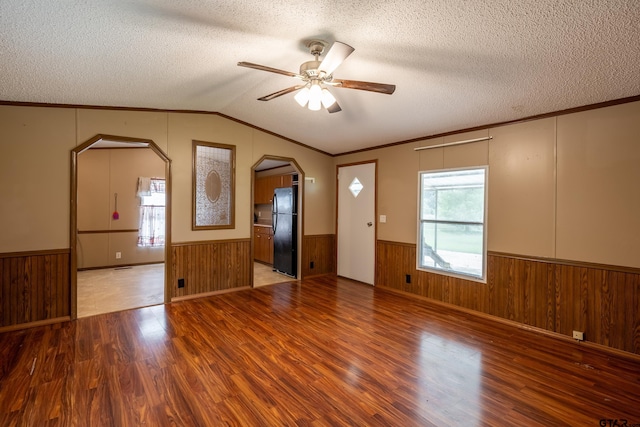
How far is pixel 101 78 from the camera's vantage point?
2.88 metres

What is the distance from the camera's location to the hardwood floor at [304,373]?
196 centimetres

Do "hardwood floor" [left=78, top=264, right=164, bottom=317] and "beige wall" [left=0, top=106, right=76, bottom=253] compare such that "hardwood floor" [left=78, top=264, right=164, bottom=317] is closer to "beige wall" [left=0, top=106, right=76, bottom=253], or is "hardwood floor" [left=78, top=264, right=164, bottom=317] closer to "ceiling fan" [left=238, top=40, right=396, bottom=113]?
"beige wall" [left=0, top=106, right=76, bottom=253]

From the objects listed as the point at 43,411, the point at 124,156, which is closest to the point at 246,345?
the point at 43,411

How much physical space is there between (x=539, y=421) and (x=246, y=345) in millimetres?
2295

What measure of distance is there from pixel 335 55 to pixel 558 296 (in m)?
3.27

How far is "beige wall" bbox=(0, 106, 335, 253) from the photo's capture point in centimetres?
328

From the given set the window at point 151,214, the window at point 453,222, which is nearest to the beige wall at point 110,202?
the window at point 151,214

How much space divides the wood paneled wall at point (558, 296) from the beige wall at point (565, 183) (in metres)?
0.14

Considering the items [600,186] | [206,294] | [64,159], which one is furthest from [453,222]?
[64,159]

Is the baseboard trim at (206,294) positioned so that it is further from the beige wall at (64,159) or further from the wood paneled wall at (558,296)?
the wood paneled wall at (558,296)

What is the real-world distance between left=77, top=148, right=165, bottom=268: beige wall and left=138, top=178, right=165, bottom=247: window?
10 cm

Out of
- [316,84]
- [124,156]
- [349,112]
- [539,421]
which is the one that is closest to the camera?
[539,421]

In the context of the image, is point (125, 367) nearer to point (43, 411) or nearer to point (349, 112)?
point (43, 411)

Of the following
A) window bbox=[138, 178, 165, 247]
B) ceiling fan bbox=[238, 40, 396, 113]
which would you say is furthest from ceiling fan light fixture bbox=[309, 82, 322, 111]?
window bbox=[138, 178, 165, 247]
